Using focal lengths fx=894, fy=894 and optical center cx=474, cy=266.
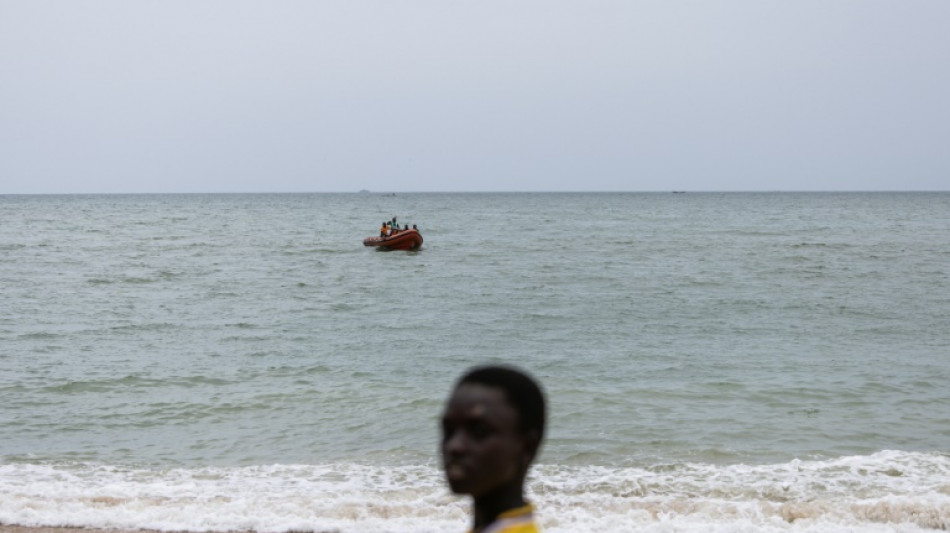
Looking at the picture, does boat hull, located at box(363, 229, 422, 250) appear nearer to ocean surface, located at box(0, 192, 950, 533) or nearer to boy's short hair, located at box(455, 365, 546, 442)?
ocean surface, located at box(0, 192, 950, 533)

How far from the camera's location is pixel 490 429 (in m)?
1.59

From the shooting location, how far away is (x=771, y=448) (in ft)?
→ 33.7

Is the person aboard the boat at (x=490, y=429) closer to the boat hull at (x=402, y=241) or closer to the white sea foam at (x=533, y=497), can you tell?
the white sea foam at (x=533, y=497)

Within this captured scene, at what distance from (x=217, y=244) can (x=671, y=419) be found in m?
41.7

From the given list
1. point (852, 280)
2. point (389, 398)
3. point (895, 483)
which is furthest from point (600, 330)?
point (852, 280)

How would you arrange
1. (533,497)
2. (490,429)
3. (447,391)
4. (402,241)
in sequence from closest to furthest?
(490,429) < (533,497) < (447,391) < (402,241)

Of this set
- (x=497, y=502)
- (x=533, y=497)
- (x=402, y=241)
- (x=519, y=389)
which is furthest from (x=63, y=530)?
(x=402, y=241)

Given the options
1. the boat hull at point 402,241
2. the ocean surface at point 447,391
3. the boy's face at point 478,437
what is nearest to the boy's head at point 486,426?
the boy's face at point 478,437

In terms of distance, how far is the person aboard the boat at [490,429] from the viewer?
1.59m

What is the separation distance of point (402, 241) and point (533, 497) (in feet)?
108

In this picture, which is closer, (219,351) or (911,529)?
(911,529)

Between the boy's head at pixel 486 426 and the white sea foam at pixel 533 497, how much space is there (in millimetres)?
6195

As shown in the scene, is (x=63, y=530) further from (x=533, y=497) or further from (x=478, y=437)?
(x=478, y=437)

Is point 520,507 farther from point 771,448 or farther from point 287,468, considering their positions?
point 771,448
